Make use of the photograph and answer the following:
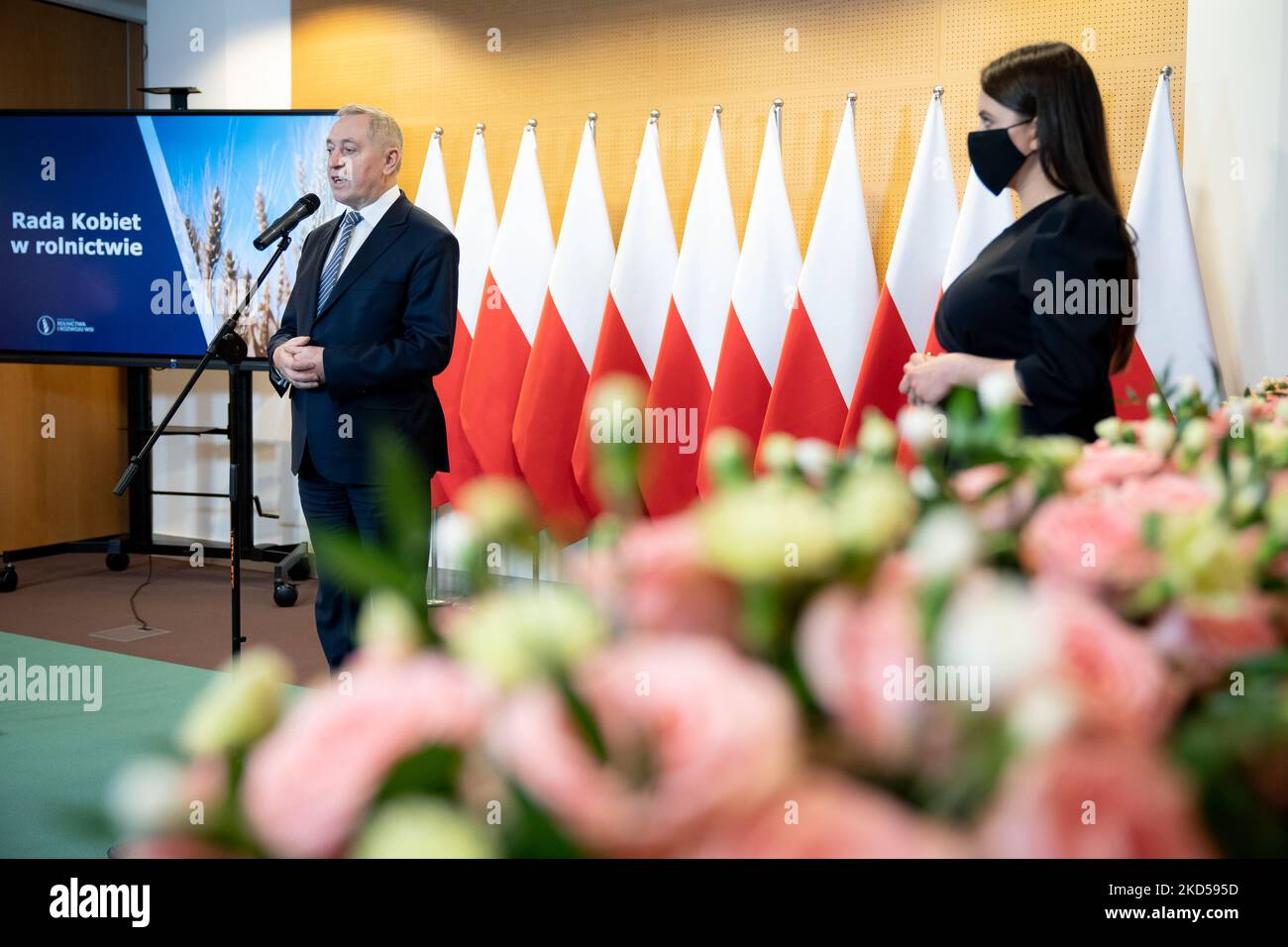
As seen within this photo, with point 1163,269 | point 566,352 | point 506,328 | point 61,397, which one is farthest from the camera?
point 61,397

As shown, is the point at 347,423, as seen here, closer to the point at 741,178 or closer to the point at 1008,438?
the point at 741,178

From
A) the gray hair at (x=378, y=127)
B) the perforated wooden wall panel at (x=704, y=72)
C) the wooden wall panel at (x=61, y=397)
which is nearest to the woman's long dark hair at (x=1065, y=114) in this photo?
the gray hair at (x=378, y=127)

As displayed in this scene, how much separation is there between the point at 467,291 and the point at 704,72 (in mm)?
1214

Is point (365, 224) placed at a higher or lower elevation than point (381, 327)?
higher

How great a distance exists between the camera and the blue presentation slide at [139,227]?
4.84m

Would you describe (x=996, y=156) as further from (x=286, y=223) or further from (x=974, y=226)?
(x=974, y=226)

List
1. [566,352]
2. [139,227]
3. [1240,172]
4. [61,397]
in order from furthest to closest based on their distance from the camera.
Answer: [61,397], [139,227], [566,352], [1240,172]

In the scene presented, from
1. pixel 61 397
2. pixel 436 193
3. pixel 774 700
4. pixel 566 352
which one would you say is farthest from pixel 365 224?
pixel 61 397

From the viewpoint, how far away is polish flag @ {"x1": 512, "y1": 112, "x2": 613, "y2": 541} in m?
4.29

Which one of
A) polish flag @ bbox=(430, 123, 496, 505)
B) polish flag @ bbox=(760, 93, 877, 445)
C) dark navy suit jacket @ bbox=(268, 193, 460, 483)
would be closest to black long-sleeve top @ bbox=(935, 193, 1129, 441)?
dark navy suit jacket @ bbox=(268, 193, 460, 483)

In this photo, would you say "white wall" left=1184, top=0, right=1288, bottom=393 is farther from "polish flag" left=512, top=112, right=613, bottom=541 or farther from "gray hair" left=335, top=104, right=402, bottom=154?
"gray hair" left=335, top=104, right=402, bottom=154

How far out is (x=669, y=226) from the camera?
13.9 ft

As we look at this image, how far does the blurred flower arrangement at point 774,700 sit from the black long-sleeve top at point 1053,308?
41.6 inches

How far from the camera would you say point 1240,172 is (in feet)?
11.9
